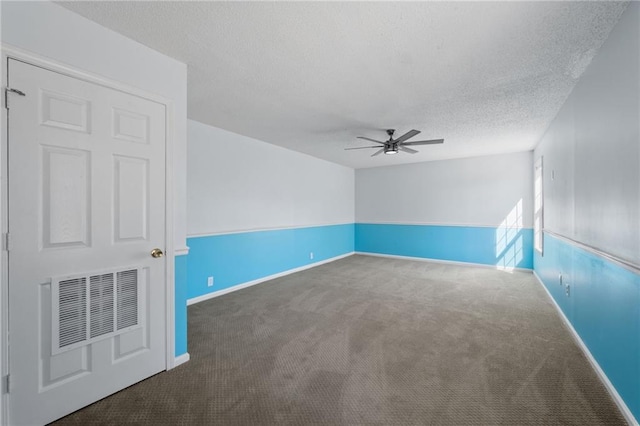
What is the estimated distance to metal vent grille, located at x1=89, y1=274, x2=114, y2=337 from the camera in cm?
176

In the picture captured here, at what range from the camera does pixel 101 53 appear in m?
1.78

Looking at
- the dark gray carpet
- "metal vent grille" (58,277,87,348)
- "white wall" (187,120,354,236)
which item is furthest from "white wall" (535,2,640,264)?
"white wall" (187,120,354,236)

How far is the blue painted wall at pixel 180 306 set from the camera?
222 cm

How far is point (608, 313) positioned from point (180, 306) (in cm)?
326

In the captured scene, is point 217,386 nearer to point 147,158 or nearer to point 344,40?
point 147,158

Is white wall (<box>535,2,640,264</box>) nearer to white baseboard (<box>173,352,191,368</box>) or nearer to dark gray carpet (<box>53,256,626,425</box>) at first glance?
dark gray carpet (<box>53,256,626,425</box>)

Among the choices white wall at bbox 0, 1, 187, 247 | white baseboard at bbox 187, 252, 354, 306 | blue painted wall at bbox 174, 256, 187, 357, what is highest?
white wall at bbox 0, 1, 187, 247

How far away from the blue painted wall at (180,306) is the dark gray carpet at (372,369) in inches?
7.4

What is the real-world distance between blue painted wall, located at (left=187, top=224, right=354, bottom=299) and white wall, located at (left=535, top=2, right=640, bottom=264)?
4123mm

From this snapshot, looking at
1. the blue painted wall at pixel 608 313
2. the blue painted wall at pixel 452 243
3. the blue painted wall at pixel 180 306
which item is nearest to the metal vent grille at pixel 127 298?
the blue painted wall at pixel 180 306

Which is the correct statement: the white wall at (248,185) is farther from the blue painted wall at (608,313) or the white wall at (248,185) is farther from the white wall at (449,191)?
the blue painted wall at (608,313)

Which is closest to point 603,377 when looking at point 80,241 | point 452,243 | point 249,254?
point 80,241

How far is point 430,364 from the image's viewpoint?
223 cm

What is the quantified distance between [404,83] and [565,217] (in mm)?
2373
